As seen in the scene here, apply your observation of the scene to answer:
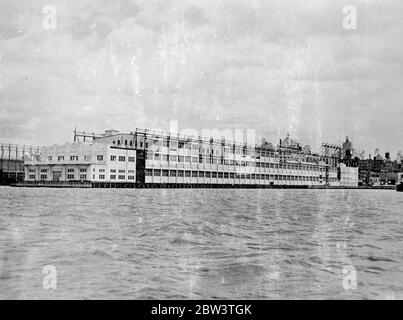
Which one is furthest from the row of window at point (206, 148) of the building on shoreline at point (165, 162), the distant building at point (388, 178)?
Result: the distant building at point (388, 178)

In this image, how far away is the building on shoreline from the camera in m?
85.2

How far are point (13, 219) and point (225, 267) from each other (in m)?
14.3

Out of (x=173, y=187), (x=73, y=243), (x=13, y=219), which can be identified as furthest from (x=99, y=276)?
(x=173, y=187)

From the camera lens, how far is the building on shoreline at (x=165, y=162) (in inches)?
3356

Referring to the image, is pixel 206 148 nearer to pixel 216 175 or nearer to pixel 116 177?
pixel 216 175

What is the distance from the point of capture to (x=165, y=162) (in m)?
95.5

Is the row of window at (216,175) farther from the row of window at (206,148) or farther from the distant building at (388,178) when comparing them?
the distant building at (388,178)

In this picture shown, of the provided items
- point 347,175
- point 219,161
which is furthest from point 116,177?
point 347,175

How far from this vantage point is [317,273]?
12172 mm

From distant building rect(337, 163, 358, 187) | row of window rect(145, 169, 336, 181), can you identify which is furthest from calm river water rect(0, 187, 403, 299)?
distant building rect(337, 163, 358, 187)

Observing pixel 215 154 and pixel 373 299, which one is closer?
pixel 373 299

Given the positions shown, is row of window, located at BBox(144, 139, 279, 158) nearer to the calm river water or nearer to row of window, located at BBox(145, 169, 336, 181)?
row of window, located at BBox(145, 169, 336, 181)
